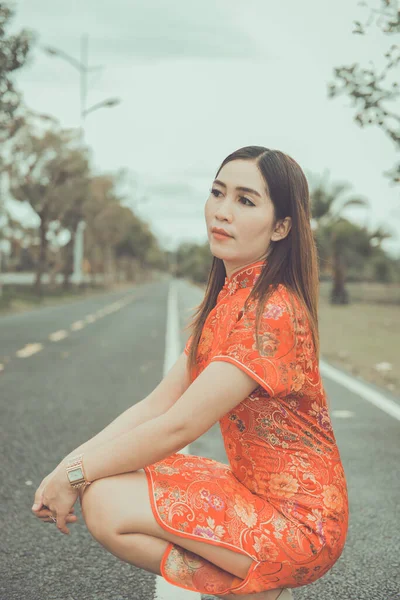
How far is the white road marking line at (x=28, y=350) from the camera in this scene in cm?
1279

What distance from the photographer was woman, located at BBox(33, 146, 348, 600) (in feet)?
7.36

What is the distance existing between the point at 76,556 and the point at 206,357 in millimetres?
1693

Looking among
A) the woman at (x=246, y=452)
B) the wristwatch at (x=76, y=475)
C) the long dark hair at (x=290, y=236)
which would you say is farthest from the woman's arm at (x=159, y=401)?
Result: the long dark hair at (x=290, y=236)

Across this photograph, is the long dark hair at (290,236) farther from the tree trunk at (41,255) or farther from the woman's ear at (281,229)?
the tree trunk at (41,255)

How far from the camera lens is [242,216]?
2443 mm

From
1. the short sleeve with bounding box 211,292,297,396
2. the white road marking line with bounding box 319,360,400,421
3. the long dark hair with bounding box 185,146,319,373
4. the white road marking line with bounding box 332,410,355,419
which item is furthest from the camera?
the white road marking line with bounding box 319,360,400,421

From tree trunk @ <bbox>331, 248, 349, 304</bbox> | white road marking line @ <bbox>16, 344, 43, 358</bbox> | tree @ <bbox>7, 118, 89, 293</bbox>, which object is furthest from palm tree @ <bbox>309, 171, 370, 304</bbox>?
white road marking line @ <bbox>16, 344, 43, 358</bbox>

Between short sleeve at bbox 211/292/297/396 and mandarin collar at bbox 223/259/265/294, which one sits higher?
mandarin collar at bbox 223/259/265/294

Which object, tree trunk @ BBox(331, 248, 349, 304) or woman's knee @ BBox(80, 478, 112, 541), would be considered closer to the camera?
woman's knee @ BBox(80, 478, 112, 541)

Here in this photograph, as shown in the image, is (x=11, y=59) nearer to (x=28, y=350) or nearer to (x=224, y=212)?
(x=28, y=350)

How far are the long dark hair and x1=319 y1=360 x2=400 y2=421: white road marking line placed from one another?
525 cm

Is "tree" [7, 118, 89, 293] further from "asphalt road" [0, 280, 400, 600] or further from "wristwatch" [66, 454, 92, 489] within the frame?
"wristwatch" [66, 454, 92, 489]

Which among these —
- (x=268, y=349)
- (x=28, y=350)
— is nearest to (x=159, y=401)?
(x=268, y=349)

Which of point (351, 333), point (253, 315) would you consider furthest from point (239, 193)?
point (351, 333)
